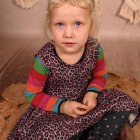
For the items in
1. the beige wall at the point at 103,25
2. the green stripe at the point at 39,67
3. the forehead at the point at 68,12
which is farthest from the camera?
the beige wall at the point at 103,25

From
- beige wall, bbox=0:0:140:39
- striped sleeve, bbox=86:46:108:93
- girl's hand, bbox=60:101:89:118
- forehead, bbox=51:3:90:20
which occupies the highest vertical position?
forehead, bbox=51:3:90:20

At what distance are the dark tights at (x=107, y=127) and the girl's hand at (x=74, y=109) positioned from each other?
0.07 meters

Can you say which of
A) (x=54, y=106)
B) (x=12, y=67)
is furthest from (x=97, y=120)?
(x=12, y=67)

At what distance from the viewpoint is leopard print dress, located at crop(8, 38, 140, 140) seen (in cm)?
76

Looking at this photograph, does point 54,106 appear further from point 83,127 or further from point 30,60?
point 30,60

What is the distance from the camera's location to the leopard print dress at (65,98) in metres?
0.76

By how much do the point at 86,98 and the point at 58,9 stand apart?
343mm

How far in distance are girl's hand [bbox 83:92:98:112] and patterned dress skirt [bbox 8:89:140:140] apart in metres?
0.02

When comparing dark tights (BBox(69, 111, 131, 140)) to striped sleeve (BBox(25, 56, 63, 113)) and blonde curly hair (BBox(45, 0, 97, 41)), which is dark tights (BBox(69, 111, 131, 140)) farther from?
blonde curly hair (BBox(45, 0, 97, 41))

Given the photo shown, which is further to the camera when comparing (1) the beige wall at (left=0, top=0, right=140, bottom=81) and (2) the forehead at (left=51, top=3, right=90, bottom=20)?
(1) the beige wall at (left=0, top=0, right=140, bottom=81)

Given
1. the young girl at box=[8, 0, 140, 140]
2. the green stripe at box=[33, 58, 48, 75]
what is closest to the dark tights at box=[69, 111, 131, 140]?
the young girl at box=[8, 0, 140, 140]

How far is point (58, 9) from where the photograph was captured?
0.72 metres

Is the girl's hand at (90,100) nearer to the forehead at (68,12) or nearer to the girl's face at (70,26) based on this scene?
the girl's face at (70,26)

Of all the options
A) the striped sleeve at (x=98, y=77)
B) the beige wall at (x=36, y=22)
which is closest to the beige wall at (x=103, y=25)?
the beige wall at (x=36, y=22)
